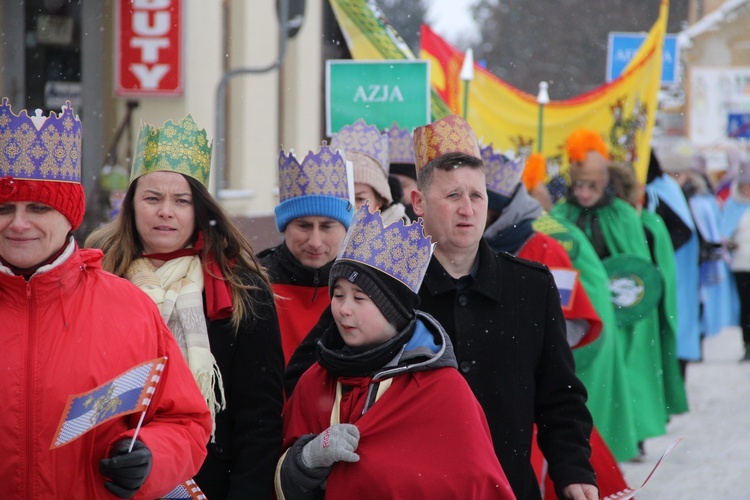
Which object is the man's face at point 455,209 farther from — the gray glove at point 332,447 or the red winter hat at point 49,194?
the red winter hat at point 49,194

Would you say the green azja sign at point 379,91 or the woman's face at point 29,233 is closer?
the woman's face at point 29,233

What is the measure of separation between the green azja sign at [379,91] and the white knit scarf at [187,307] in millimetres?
4298

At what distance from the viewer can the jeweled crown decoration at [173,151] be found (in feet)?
13.1

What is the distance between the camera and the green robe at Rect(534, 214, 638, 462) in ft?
22.6

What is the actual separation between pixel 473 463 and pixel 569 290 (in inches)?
98.1

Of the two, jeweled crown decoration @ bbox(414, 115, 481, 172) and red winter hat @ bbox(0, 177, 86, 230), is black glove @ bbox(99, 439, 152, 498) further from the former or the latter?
jeweled crown decoration @ bbox(414, 115, 481, 172)

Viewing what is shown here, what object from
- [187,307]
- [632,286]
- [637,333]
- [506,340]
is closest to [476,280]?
[506,340]

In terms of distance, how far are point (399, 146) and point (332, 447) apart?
3.91 m

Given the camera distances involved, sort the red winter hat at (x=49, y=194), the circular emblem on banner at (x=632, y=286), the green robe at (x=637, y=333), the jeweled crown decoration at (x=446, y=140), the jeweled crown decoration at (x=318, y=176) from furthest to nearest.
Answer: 1. the green robe at (x=637, y=333)
2. the circular emblem on banner at (x=632, y=286)
3. the jeweled crown decoration at (x=318, y=176)
4. the jeweled crown decoration at (x=446, y=140)
5. the red winter hat at (x=49, y=194)

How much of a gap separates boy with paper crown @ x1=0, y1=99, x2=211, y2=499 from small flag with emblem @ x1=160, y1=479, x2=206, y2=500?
287 millimetres

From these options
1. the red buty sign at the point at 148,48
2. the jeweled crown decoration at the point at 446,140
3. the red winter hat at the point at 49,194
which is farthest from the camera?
the red buty sign at the point at 148,48

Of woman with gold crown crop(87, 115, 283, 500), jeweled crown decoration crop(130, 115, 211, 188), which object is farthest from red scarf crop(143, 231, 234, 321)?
jeweled crown decoration crop(130, 115, 211, 188)

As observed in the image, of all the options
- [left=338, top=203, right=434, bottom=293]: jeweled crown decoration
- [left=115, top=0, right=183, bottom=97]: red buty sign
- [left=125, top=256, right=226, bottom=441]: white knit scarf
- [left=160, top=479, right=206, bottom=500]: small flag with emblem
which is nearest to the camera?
[left=160, top=479, right=206, bottom=500]: small flag with emblem

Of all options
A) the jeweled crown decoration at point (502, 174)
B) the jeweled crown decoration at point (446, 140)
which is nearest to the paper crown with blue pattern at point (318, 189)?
the jeweled crown decoration at point (446, 140)
